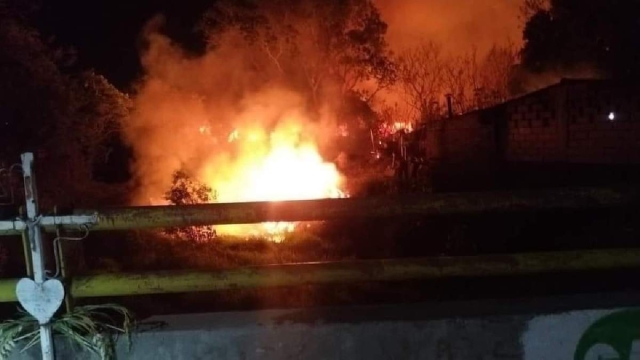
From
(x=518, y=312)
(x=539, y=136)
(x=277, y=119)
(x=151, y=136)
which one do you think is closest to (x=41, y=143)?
(x=151, y=136)

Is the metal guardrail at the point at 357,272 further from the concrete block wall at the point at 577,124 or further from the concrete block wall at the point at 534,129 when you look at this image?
the concrete block wall at the point at 534,129

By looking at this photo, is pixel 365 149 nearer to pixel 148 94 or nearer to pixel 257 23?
pixel 257 23

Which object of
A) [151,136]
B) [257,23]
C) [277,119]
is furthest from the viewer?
[257,23]

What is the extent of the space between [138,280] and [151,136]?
53.4ft

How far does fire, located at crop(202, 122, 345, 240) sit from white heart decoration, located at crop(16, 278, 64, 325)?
12574mm

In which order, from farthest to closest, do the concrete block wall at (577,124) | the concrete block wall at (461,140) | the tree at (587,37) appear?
the concrete block wall at (461,140), the concrete block wall at (577,124), the tree at (587,37)

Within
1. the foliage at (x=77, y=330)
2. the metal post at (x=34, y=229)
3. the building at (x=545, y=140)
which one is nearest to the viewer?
the metal post at (x=34, y=229)

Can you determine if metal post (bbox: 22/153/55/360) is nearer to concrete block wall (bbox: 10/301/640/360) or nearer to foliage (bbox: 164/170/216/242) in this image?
concrete block wall (bbox: 10/301/640/360)

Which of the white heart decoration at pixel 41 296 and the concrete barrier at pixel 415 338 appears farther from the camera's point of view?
the concrete barrier at pixel 415 338

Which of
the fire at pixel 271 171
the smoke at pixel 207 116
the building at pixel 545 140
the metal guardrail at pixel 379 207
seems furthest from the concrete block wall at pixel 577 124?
the metal guardrail at pixel 379 207

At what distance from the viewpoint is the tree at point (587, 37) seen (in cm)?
1231

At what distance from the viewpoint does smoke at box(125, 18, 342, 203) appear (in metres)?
19.2

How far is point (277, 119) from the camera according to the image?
22.0 m

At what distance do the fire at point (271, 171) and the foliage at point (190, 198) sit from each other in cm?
215
